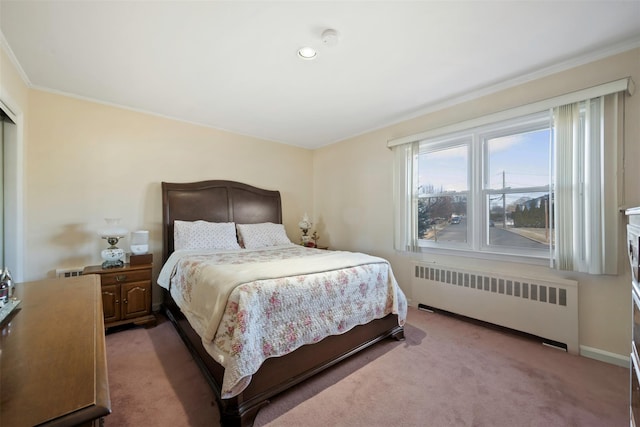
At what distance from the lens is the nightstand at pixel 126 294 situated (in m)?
2.56

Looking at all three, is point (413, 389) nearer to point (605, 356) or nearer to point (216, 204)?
point (605, 356)

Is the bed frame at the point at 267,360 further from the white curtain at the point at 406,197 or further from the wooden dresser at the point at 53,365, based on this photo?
the white curtain at the point at 406,197

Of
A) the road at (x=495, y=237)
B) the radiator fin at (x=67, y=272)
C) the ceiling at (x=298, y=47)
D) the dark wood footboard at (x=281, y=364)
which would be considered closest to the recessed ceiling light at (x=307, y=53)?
the ceiling at (x=298, y=47)

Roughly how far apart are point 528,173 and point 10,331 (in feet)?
11.8

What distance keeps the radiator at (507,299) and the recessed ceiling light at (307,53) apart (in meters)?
2.53

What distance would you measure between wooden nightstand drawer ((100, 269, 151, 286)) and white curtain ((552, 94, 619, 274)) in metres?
3.89

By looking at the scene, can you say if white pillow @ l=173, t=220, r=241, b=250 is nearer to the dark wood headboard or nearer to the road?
the dark wood headboard

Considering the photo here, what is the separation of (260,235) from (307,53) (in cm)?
232

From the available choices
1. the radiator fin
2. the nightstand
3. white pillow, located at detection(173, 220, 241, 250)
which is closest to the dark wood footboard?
the nightstand

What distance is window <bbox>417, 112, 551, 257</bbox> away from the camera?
8.21ft

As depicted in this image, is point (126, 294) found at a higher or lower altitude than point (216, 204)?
lower

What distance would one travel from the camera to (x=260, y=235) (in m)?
3.62

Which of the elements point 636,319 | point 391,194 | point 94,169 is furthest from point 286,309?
point 94,169

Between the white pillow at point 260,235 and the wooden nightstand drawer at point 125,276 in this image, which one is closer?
the wooden nightstand drawer at point 125,276
